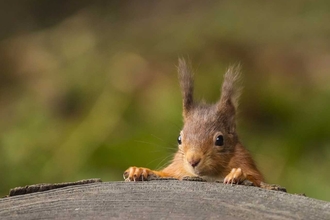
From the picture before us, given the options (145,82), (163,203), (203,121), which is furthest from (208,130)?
(145,82)

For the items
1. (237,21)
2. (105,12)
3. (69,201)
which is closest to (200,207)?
(69,201)

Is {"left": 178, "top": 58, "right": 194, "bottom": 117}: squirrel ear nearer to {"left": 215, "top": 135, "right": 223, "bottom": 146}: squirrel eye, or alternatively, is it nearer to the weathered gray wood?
{"left": 215, "top": 135, "right": 223, "bottom": 146}: squirrel eye

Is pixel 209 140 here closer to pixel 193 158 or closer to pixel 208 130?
pixel 208 130

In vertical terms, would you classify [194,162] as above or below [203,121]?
below

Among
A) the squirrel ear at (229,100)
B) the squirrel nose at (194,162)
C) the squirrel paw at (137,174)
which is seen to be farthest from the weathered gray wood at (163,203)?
the squirrel ear at (229,100)

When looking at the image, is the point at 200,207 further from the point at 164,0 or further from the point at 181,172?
the point at 164,0

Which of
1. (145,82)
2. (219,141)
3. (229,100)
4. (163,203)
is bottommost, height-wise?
(163,203)

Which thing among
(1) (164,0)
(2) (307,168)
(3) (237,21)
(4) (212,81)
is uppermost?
(1) (164,0)

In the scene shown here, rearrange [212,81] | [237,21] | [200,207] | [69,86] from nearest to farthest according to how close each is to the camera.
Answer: [200,207]
[212,81]
[69,86]
[237,21]
